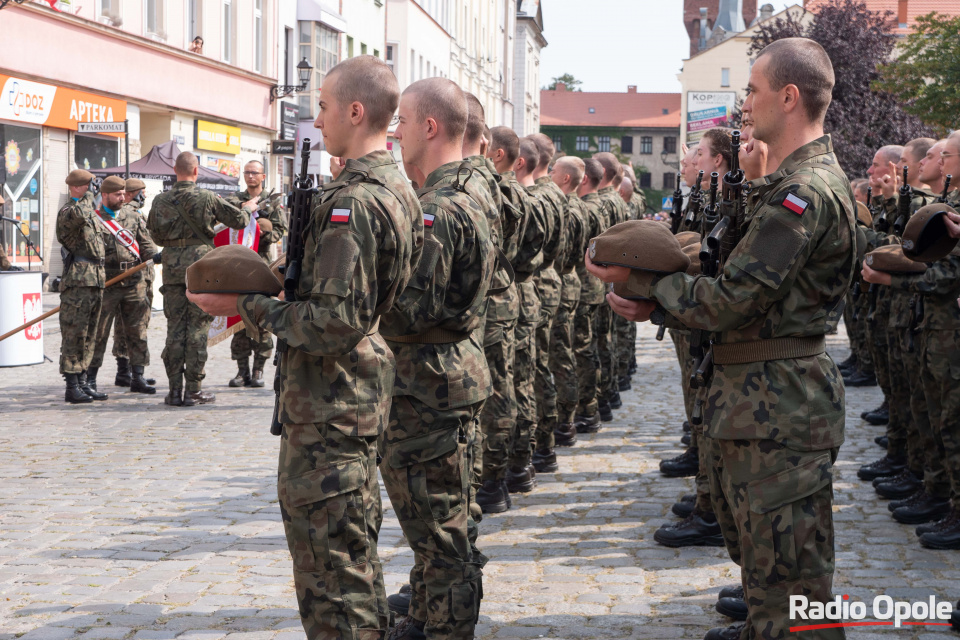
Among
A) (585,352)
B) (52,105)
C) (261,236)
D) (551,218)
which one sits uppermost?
(52,105)

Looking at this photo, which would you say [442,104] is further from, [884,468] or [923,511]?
[884,468]

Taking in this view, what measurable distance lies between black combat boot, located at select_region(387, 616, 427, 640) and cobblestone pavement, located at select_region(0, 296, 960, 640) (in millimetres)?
300

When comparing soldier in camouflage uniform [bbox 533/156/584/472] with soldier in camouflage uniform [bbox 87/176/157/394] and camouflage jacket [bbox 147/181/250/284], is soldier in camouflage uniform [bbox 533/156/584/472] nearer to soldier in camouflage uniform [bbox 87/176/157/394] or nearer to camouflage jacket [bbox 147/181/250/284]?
camouflage jacket [bbox 147/181/250/284]

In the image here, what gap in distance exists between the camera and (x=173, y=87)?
24.8 meters

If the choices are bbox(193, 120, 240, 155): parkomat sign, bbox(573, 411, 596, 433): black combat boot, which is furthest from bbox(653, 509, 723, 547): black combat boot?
bbox(193, 120, 240, 155): parkomat sign

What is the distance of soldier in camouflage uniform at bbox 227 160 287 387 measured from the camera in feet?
40.8

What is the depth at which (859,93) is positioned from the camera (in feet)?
96.8

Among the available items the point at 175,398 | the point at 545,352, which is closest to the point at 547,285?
the point at 545,352

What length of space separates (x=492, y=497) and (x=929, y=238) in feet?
10.9

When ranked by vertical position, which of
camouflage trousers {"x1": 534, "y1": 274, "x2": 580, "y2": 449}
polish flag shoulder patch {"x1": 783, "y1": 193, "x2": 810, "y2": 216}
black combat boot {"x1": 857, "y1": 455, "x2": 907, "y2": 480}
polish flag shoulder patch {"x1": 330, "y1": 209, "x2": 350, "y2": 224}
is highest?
polish flag shoulder patch {"x1": 783, "y1": 193, "x2": 810, "y2": 216}

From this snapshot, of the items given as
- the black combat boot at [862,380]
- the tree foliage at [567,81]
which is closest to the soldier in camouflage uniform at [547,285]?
the black combat boot at [862,380]

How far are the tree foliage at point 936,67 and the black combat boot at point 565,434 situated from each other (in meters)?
12.6

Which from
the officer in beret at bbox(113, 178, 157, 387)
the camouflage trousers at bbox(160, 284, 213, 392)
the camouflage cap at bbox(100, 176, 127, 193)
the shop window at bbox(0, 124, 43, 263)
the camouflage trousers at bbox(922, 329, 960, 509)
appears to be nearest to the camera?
the camouflage trousers at bbox(922, 329, 960, 509)

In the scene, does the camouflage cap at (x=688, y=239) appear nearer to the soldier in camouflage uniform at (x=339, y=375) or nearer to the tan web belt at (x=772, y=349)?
the tan web belt at (x=772, y=349)
